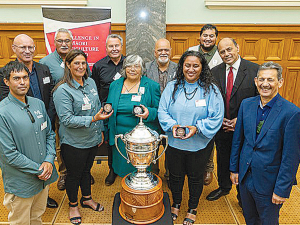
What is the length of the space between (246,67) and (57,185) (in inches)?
99.5

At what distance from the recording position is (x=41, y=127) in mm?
1839

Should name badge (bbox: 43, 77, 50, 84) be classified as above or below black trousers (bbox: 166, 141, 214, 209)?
above

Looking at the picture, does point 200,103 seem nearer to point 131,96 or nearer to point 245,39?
point 131,96

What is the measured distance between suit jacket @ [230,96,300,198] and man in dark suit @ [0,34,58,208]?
198cm

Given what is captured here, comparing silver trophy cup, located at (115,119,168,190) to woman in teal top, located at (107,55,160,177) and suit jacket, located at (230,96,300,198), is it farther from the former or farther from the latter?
suit jacket, located at (230,96,300,198)

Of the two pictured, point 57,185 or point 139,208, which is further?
point 57,185

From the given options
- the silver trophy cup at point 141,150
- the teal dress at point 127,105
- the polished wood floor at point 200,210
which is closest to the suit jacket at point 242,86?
the teal dress at point 127,105

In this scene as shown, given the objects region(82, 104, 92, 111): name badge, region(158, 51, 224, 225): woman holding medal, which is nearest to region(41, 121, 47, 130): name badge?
region(82, 104, 92, 111): name badge

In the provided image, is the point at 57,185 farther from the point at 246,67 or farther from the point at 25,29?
the point at 25,29

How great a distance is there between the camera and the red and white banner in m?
3.54

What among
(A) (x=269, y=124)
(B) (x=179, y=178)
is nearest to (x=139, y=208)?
(B) (x=179, y=178)

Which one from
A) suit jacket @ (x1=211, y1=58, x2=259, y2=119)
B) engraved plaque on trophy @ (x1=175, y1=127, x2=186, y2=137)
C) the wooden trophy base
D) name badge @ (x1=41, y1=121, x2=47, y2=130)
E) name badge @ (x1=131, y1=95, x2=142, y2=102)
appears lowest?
the wooden trophy base

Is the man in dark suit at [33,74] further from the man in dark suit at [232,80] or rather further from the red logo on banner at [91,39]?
the man in dark suit at [232,80]

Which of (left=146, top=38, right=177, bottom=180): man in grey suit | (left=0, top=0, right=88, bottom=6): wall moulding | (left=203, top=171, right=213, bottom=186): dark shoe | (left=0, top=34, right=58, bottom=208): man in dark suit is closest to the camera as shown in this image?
(left=0, top=34, right=58, bottom=208): man in dark suit
